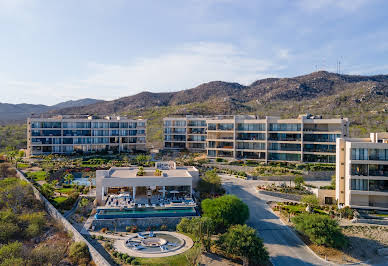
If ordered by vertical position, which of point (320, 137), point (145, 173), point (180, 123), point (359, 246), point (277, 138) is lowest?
point (359, 246)

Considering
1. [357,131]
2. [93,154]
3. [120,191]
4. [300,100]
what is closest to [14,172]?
[93,154]

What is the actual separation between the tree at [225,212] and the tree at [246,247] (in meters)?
4.00

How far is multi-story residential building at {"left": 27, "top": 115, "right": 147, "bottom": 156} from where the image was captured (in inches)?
2741

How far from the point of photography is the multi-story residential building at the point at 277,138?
189ft

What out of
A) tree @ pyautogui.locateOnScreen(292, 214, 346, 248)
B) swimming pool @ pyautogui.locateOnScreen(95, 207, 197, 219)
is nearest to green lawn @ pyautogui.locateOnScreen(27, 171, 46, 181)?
swimming pool @ pyautogui.locateOnScreen(95, 207, 197, 219)

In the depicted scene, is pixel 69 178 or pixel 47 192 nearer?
pixel 47 192

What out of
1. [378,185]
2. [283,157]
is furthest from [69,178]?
[378,185]

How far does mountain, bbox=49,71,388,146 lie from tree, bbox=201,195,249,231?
60.4m

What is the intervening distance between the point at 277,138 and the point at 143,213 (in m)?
37.1

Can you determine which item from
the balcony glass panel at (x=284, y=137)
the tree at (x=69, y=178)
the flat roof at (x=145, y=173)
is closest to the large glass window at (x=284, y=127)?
the balcony glass panel at (x=284, y=137)

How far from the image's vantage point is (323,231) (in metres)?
27.2

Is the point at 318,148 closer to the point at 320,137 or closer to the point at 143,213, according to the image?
the point at 320,137

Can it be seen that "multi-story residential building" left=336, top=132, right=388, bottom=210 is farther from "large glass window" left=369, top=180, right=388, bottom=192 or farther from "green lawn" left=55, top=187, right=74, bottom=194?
"green lawn" left=55, top=187, right=74, bottom=194

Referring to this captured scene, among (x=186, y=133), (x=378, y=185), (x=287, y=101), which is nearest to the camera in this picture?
(x=378, y=185)
